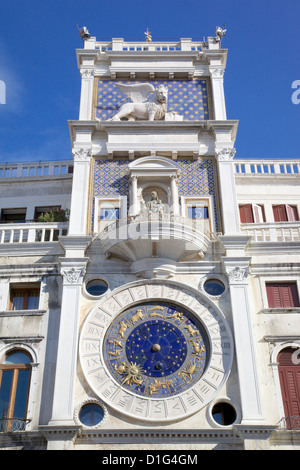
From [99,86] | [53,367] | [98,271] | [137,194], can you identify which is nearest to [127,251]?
[98,271]

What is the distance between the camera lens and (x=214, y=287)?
61.4ft

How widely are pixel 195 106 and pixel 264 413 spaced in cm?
1201

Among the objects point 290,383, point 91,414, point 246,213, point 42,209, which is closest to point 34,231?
point 42,209

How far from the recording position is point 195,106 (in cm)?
2311

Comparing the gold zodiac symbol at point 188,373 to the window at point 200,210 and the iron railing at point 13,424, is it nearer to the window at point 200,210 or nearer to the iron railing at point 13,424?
the iron railing at point 13,424

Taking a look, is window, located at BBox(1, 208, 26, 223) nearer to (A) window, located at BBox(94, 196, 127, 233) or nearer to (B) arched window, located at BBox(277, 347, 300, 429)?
(A) window, located at BBox(94, 196, 127, 233)

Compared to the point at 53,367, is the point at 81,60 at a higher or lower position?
higher

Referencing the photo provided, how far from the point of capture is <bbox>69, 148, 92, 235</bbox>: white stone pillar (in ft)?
64.8

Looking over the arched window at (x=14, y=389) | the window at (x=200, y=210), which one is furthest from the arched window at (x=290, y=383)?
the arched window at (x=14, y=389)

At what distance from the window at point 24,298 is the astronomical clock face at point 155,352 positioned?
7.29ft

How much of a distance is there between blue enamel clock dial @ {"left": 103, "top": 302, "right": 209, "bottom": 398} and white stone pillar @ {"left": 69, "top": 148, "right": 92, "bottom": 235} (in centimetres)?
347

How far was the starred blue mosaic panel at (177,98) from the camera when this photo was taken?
74.9ft

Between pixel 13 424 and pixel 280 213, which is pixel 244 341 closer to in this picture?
pixel 13 424
